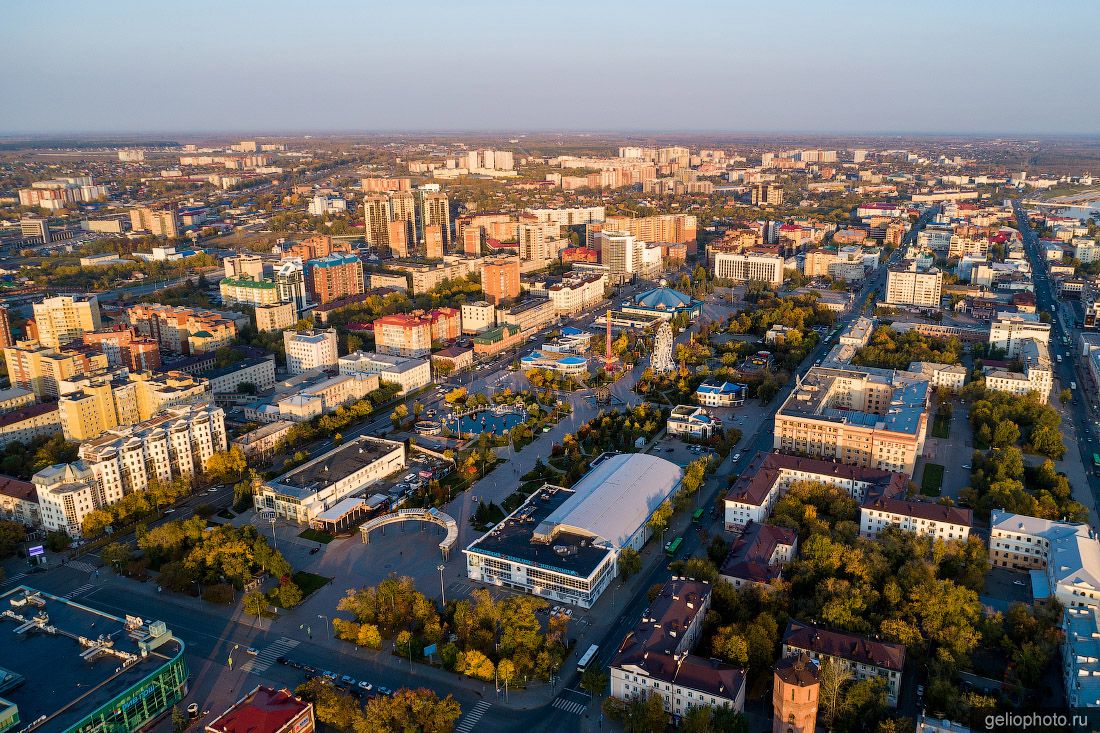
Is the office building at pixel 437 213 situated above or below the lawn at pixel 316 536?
above

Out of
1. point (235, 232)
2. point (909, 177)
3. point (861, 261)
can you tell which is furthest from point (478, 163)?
point (861, 261)

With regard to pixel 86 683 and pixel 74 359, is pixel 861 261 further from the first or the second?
pixel 86 683

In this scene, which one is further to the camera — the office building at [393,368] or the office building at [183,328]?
the office building at [183,328]

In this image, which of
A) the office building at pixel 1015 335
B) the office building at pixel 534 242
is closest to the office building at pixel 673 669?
the office building at pixel 1015 335

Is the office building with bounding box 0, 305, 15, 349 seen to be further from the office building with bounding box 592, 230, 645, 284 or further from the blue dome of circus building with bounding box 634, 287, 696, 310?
the office building with bounding box 592, 230, 645, 284

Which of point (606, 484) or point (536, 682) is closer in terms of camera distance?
point (536, 682)

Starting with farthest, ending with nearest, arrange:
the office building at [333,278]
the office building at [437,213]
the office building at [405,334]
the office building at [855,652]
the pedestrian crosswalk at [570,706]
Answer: the office building at [437,213] → the office building at [333,278] → the office building at [405,334] → the pedestrian crosswalk at [570,706] → the office building at [855,652]

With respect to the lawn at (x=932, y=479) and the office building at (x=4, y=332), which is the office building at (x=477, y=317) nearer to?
the office building at (x=4, y=332)

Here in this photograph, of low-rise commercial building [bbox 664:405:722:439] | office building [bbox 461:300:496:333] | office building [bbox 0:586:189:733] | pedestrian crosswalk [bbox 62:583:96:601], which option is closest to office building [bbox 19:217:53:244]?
office building [bbox 461:300:496:333]
